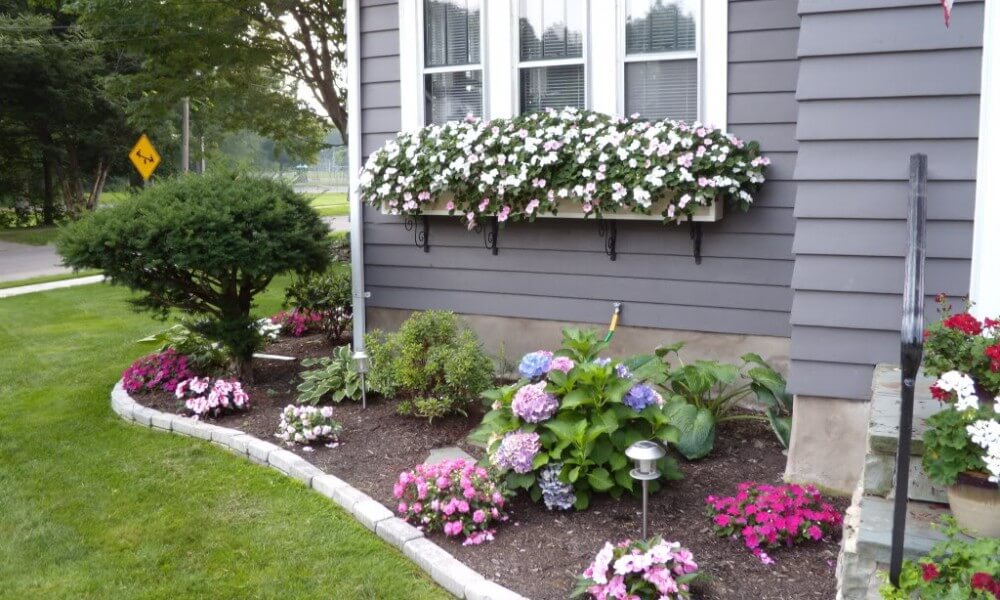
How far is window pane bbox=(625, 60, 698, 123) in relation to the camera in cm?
501

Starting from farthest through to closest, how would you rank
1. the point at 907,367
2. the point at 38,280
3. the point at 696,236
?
the point at 38,280 < the point at 696,236 < the point at 907,367

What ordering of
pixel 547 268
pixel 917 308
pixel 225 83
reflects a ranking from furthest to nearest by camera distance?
pixel 225 83 → pixel 547 268 → pixel 917 308

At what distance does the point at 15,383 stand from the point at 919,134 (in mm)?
6365

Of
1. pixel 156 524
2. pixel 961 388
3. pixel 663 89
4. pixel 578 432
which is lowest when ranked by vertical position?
pixel 156 524

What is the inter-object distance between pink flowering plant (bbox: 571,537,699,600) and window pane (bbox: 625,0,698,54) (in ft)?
9.86

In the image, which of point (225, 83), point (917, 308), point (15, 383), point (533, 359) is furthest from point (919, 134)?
point (225, 83)

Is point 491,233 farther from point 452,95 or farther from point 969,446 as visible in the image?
point 969,446

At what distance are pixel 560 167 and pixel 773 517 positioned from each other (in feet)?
7.89

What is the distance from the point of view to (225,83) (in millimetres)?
13430

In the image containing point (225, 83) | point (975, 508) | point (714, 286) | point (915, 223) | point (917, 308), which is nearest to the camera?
point (917, 308)

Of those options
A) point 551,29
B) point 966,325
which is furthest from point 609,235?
point 966,325

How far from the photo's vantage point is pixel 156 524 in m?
3.99

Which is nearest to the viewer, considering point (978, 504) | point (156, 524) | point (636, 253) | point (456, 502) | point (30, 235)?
point (978, 504)

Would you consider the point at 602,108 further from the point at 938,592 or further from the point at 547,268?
the point at 938,592
